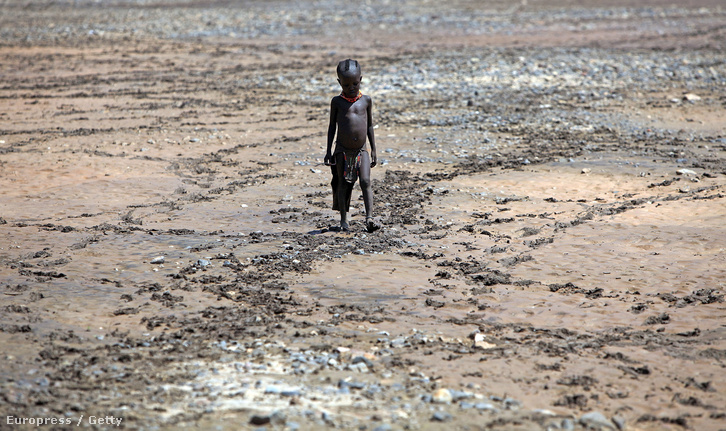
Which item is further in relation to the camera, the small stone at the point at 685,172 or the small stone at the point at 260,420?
the small stone at the point at 685,172

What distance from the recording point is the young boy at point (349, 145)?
6555 millimetres

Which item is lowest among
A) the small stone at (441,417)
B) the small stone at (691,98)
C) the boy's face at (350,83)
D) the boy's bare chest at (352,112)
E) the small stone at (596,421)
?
the small stone at (596,421)

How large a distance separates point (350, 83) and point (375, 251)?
62.6 inches

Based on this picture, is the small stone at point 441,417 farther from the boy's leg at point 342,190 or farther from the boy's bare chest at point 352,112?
the boy's bare chest at point 352,112

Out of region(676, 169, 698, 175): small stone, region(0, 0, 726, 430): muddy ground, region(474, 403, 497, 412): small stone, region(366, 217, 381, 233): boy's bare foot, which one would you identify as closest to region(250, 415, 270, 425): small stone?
region(0, 0, 726, 430): muddy ground

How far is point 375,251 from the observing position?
6348 millimetres

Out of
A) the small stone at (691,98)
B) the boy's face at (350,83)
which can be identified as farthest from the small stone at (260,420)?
the small stone at (691,98)

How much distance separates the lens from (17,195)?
8016 millimetres

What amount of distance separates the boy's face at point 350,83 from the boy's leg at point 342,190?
1.99ft

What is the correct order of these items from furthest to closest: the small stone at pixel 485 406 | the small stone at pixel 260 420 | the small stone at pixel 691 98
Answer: the small stone at pixel 691 98
the small stone at pixel 485 406
the small stone at pixel 260 420

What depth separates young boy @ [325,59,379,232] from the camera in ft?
21.5

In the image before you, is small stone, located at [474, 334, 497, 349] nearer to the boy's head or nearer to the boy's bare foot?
the boy's bare foot

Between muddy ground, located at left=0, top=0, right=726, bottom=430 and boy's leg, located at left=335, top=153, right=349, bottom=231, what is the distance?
0.69 ft

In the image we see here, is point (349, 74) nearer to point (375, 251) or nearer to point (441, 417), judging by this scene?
point (375, 251)
